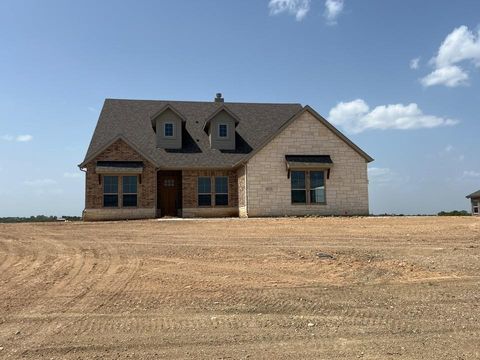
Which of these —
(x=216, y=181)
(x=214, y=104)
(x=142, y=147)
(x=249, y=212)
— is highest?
(x=214, y=104)

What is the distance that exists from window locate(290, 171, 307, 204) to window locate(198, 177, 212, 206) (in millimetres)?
4869

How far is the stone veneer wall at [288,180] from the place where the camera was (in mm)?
23953

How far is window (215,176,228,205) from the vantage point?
85.3 ft

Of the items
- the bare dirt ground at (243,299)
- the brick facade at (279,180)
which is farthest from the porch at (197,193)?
the bare dirt ground at (243,299)

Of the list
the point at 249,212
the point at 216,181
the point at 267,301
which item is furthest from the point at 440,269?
the point at 216,181

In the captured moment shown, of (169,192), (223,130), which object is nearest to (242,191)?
(169,192)

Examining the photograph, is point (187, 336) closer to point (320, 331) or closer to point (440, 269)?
point (320, 331)

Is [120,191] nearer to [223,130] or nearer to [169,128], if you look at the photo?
[169,128]

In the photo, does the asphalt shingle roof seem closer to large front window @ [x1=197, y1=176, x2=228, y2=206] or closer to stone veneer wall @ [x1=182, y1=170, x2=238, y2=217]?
stone veneer wall @ [x1=182, y1=170, x2=238, y2=217]

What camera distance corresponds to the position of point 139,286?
7.54 meters

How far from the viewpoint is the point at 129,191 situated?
965 inches

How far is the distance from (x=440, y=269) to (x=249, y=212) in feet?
50.4

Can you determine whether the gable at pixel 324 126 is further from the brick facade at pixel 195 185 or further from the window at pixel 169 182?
the window at pixel 169 182

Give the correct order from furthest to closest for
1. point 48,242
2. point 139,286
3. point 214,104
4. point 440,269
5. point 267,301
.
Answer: point 214,104 < point 48,242 < point 440,269 < point 139,286 < point 267,301
